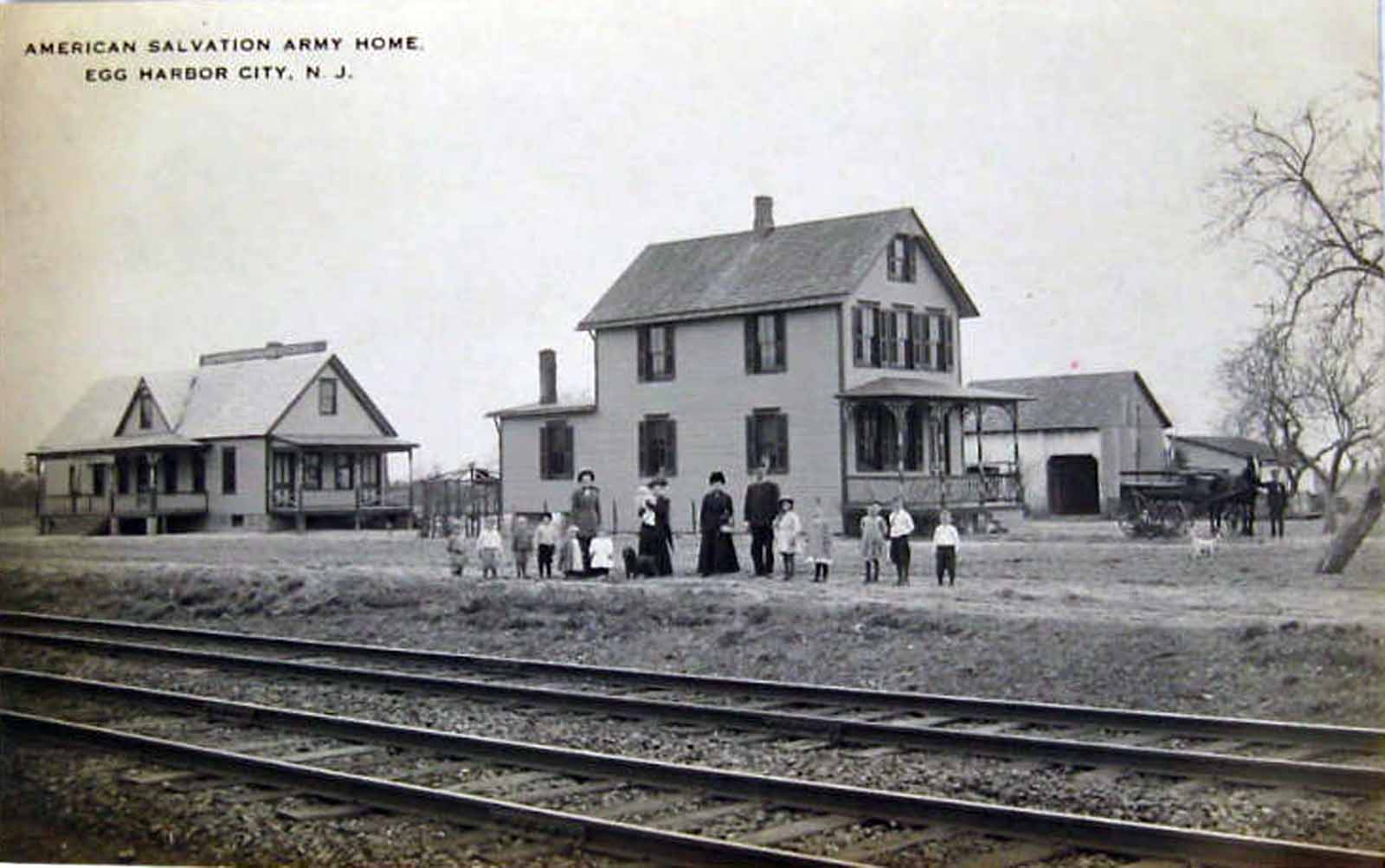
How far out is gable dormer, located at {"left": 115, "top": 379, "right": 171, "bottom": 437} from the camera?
10367 mm

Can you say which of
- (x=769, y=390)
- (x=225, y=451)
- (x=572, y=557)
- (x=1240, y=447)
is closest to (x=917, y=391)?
(x=769, y=390)

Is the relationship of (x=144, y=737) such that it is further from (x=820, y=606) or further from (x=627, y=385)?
(x=627, y=385)

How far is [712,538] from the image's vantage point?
15.1 m

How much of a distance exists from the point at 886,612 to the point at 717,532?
3767 mm

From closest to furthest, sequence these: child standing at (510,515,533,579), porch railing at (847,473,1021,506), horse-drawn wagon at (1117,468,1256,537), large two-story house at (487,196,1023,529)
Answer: horse-drawn wagon at (1117,468,1256,537)
large two-story house at (487,196,1023,529)
child standing at (510,515,533,579)
porch railing at (847,473,1021,506)

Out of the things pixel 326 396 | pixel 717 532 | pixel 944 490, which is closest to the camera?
pixel 326 396


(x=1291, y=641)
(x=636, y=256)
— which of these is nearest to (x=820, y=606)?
(x=636, y=256)

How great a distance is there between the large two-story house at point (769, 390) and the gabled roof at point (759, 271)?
0.03 metres

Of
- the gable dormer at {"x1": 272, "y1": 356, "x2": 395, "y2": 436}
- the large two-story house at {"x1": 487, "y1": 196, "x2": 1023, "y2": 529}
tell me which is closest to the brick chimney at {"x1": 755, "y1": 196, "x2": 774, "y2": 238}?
the large two-story house at {"x1": 487, "y1": 196, "x2": 1023, "y2": 529}

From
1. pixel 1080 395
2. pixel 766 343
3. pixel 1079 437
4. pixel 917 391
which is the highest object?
pixel 766 343

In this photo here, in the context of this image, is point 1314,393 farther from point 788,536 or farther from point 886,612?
point 788,536

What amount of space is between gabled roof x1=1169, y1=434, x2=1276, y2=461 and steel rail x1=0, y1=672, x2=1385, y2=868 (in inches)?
135

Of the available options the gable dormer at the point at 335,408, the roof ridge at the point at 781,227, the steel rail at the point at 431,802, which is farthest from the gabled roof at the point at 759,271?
the steel rail at the point at 431,802

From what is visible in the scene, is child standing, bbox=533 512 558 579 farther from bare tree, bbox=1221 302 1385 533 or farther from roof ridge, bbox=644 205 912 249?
bare tree, bbox=1221 302 1385 533
